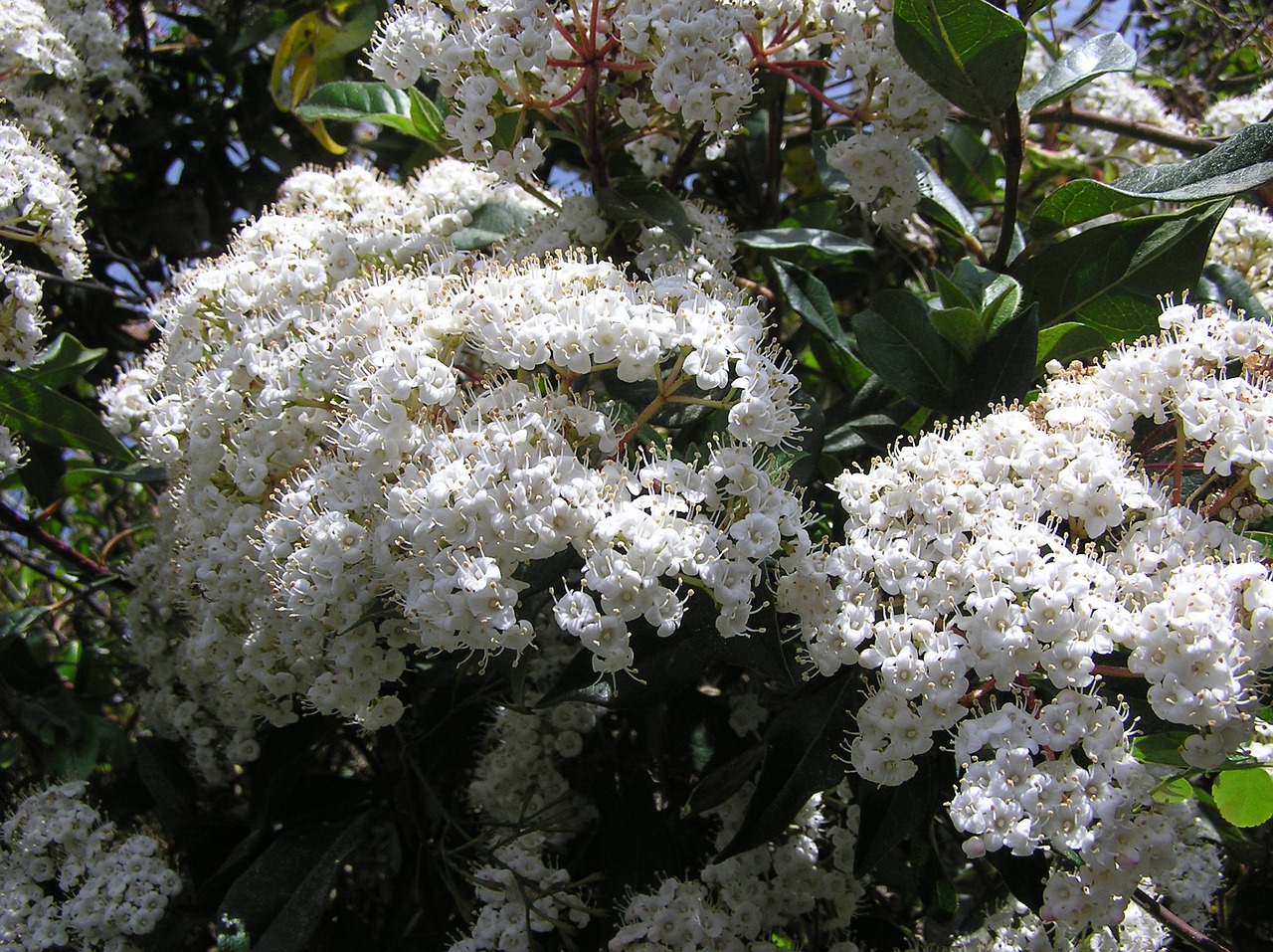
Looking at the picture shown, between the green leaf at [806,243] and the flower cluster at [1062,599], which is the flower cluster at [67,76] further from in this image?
the flower cluster at [1062,599]

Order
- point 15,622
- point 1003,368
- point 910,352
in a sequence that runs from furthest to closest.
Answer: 1. point 15,622
2. point 910,352
3. point 1003,368

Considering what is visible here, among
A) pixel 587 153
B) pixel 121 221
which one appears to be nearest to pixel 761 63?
pixel 587 153

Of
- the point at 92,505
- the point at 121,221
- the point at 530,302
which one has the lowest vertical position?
the point at 92,505

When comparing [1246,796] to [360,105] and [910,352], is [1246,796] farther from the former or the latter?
[360,105]

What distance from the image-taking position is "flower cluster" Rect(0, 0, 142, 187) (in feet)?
8.70

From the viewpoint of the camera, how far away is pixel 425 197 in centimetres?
239

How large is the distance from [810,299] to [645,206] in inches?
15.6

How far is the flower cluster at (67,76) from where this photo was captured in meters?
2.65

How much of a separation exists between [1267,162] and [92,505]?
12.7ft

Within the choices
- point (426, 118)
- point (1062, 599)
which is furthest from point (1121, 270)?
point (426, 118)

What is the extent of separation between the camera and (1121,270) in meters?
1.93

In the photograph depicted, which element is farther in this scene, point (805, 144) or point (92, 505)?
point (92, 505)

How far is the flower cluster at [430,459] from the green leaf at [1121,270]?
26.4 inches

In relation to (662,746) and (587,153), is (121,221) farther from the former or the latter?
(662,746)
